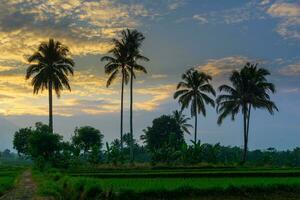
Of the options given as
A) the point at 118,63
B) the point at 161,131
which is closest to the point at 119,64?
the point at 118,63

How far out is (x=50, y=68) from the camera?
57.4 metres

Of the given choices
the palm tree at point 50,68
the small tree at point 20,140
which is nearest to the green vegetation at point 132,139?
the palm tree at point 50,68

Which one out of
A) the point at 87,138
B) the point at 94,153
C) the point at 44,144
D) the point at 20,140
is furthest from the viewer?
the point at 20,140

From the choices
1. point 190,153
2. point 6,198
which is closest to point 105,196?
point 6,198

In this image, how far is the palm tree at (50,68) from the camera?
188ft

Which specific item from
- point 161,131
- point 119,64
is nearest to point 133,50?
point 119,64

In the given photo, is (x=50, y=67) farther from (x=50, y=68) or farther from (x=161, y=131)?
(x=161, y=131)

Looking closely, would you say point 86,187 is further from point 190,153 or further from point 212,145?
point 212,145

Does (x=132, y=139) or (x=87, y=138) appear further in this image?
(x=87, y=138)

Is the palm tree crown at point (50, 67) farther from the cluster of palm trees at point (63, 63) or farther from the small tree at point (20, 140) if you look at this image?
the small tree at point (20, 140)

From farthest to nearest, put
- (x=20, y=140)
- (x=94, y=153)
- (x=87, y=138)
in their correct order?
1. (x=20, y=140)
2. (x=87, y=138)
3. (x=94, y=153)

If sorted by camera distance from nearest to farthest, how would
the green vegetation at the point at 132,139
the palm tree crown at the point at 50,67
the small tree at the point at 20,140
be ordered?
the green vegetation at the point at 132,139
the palm tree crown at the point at 50,67
the small tree at the point at 20,140

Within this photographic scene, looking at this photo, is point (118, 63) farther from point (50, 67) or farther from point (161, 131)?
point (161, 131)

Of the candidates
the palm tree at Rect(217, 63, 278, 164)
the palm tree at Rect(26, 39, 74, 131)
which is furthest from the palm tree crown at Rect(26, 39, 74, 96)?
the palm tree at Rect(217, 63, 278, 164)
